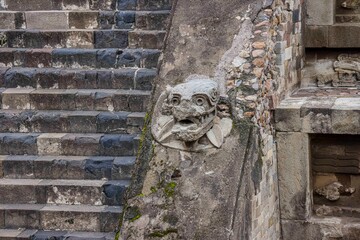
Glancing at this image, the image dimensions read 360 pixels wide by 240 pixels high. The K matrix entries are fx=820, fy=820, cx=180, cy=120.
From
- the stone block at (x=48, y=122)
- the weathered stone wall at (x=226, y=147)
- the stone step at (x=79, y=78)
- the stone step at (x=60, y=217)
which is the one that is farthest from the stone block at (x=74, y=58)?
the stone step at (x=60, y=217)

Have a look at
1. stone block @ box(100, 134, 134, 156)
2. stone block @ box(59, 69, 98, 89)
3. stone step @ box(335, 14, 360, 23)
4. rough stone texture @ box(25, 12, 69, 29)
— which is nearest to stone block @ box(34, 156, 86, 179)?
stone block @ box(100, 134, 134, 156)

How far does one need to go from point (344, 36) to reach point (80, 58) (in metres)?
2.69

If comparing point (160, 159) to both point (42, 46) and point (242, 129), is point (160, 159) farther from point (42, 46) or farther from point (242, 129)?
point (42, 46)

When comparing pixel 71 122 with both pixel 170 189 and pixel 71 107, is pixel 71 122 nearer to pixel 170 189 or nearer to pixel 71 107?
pixel 71 107

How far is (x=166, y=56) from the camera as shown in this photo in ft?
21.7

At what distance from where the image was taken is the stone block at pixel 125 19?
8.59 metres

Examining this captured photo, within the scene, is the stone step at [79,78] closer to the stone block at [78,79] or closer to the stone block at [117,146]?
the stone block at [78,79]

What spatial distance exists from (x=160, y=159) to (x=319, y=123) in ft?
5.27

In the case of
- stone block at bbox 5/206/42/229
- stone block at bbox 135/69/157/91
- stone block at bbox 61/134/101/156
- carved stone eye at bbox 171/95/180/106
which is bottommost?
stone block at bbox 5/206/42/229

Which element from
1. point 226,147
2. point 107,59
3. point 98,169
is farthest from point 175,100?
point 107,59

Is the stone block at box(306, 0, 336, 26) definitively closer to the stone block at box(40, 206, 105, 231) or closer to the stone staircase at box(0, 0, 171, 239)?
the stone staircase at box(0, 0, 171, 239)

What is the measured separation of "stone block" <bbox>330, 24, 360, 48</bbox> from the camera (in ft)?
27.3

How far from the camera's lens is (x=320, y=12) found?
835cm

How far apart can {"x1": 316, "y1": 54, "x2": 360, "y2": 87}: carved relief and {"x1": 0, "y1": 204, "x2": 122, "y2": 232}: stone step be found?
2.76 m
